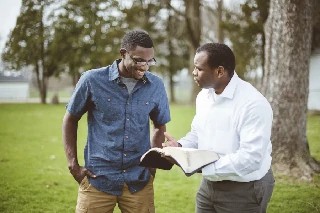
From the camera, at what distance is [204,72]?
2824mm

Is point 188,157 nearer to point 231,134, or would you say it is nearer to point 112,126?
point 231,134

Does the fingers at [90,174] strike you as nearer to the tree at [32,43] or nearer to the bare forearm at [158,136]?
the bare forearm at [158,136]

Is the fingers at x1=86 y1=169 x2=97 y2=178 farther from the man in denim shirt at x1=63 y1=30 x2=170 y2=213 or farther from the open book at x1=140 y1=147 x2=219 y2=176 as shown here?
the open book at x1=140 y1=147 x2=219 y2=176

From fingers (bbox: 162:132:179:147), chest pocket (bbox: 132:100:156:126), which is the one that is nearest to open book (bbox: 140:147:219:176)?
fingers (bbox: 162:132:179:147)

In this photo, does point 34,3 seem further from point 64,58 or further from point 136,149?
point 136,149

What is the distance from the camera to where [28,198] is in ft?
20.4

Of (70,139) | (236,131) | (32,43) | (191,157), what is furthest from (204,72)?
(32,43)

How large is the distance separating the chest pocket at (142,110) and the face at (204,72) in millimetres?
586

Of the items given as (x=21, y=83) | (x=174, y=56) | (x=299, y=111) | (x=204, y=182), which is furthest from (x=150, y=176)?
(x=21, y=83)

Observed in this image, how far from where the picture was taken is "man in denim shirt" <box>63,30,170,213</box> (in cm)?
310

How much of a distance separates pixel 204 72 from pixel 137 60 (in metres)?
0.59

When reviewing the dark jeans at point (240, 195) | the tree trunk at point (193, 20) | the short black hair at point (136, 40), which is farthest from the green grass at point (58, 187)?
the tree trunk at point (193, 20)

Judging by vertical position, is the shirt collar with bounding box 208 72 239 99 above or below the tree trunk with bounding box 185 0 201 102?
below

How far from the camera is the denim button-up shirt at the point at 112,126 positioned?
3102 mm
